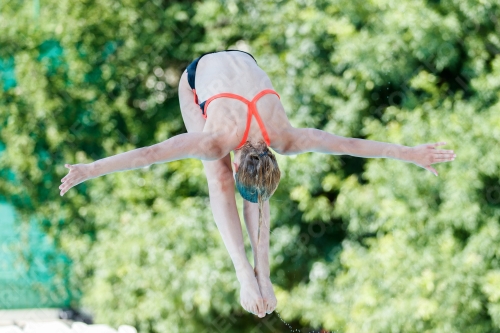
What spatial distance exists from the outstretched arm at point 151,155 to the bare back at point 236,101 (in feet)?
0.22

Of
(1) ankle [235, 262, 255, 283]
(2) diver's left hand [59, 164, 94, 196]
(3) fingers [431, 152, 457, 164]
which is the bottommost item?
(1) ankle [235, 262, 255, 283]

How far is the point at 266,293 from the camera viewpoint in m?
3.13

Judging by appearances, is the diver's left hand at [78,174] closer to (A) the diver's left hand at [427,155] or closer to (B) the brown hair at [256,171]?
(B) the brown hair at [256,171]

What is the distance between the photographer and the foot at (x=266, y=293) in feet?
10.2

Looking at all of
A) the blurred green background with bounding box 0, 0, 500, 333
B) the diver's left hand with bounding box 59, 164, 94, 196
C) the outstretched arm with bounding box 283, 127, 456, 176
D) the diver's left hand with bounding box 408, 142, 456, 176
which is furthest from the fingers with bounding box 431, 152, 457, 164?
the blurred green background with bounding box 0, 0, 500, 333

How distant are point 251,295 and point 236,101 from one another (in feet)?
2.41

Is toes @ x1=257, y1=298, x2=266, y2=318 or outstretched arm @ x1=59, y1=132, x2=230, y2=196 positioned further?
toes @ x1=257, y1=298, x2=266, y2=318

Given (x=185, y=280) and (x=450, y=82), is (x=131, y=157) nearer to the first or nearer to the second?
(x=185, y=280)

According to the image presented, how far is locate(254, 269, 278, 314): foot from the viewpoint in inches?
122

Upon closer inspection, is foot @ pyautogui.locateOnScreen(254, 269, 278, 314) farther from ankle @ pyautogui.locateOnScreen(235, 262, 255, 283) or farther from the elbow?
the elbow

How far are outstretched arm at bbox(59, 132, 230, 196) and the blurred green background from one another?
3377 mm

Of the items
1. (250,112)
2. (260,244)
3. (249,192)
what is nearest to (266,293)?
(260,244)

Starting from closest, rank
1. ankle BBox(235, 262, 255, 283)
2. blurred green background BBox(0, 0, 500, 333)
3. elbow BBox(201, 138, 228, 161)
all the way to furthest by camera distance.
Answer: elbow BBox(201, 138, 228, 161), ankle BBox(235, 262, 255, 283), blurred green background BBox(0, 0, 500, 333)

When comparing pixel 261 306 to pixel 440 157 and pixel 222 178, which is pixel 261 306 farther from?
pixel 440 157
